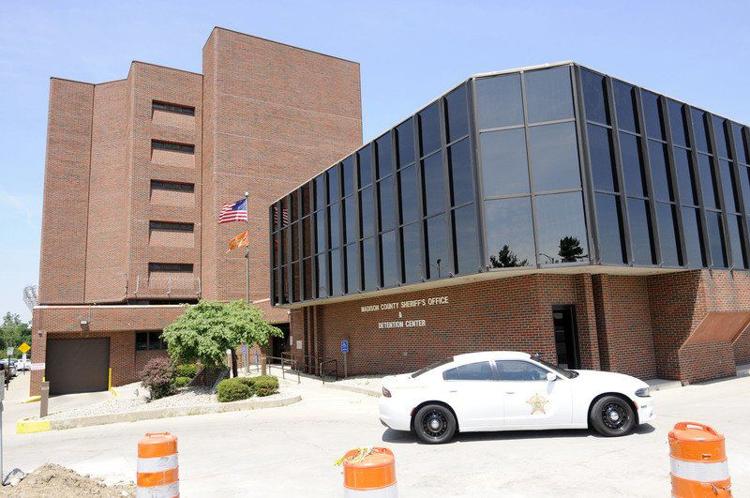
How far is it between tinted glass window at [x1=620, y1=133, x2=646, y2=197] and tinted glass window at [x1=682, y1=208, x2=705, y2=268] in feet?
6.73

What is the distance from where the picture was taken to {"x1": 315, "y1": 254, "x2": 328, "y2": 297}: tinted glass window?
23.3 m

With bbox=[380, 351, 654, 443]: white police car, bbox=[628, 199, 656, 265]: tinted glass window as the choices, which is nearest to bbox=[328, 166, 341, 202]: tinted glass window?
bbox=[628, 199, 656, 265]: tinted glass window

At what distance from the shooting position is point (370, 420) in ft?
41.0

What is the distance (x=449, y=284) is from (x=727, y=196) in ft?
32.9

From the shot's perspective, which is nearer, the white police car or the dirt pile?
the dirt pile

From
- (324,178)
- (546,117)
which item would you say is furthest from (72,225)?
(546,117)

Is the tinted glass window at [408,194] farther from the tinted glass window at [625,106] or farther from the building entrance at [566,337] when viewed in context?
the tinted glass window at [625,106]

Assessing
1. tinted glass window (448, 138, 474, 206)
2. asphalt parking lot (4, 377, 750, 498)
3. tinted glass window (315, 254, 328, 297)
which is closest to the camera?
asphalt parking lot (4, 377, 750, 498)

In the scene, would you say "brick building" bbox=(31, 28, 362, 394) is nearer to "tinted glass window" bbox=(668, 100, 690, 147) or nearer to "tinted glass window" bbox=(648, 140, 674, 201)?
"tinted glass window" bbox=(648, 140, 674, 201)

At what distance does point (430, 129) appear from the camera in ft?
56.5

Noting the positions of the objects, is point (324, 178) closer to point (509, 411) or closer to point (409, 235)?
point (409, 235)

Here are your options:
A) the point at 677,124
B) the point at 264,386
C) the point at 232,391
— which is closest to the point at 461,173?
the point at 677,124

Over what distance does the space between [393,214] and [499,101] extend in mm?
5692

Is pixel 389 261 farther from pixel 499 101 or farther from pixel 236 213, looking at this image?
pixel 236 213
